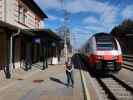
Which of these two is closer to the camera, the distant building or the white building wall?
the distant building

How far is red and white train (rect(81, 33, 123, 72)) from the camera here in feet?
70.9

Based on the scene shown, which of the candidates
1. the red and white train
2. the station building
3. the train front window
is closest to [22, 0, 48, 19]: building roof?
the station building

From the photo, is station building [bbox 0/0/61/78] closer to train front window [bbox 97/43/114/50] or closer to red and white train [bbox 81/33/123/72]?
red and white train [bbox 81/33/123/72]

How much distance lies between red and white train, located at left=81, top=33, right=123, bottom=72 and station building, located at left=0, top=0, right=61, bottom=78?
13.2 ft

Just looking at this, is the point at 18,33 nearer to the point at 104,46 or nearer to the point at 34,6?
the point at 104,46

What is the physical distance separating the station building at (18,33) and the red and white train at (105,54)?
4019 mm

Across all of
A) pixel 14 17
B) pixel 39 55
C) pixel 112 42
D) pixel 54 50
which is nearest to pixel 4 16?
pixel 14 17

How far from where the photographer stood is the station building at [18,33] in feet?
60.6

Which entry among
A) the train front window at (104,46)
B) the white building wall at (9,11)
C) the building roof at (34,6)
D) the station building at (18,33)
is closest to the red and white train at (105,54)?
the train front window at (104,46)

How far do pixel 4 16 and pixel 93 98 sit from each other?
1214 cm

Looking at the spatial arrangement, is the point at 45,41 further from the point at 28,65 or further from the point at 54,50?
the point at 54,50

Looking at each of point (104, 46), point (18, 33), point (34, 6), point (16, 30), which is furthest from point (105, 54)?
point (34, 6)

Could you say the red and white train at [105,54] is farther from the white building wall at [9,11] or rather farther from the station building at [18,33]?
the white building wall at [9,11]

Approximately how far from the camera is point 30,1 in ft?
90.5
